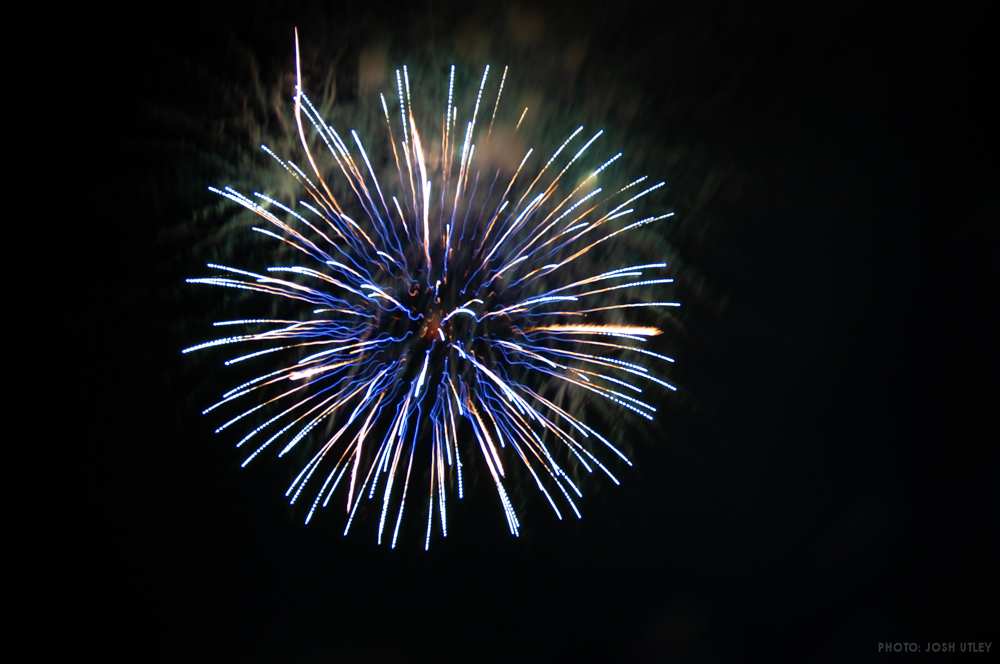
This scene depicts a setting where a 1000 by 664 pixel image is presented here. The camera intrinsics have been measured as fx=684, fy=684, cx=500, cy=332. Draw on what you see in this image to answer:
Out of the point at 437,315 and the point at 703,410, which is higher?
the point at 437,315

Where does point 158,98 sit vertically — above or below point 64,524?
above

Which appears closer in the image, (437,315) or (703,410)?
(437,315)

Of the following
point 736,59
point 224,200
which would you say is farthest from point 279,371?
point 736,59

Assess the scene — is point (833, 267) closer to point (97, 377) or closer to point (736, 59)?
point (736, 59)

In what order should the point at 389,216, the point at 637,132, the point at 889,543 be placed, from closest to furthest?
the point at 389,216 < the point at 637,132 < the point at 889,543
